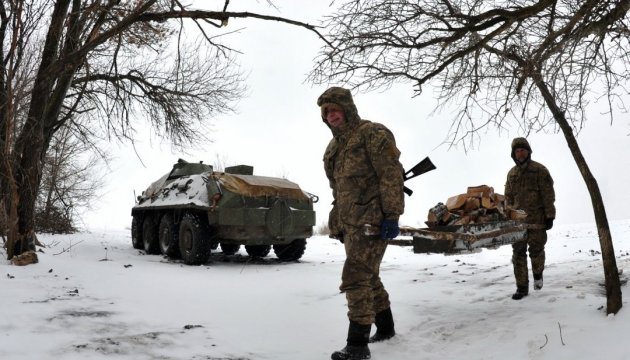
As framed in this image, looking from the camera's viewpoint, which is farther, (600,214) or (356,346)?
(600,214)

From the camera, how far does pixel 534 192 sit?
5.68 m

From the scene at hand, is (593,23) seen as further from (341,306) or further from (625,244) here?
(625,244)

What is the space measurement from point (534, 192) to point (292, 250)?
4.99m

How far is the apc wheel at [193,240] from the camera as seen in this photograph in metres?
8.39

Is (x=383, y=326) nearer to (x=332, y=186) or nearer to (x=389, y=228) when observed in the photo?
(x=389, y=228)

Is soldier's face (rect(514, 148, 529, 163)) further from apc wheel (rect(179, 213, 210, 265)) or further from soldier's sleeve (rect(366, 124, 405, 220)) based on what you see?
apc wheel (rect(179, 213, 210, 265))

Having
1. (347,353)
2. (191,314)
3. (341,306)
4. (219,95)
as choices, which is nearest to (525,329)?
(347,353)

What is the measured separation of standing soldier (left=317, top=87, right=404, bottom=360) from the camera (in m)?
3.54

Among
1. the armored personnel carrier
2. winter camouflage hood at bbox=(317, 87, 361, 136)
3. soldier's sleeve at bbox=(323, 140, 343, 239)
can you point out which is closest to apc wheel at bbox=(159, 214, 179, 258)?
the armored personnel carrier

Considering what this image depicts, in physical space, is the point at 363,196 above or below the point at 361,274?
above

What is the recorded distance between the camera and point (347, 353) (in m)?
3.45

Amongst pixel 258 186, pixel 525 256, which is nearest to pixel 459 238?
A: pixel 525 256

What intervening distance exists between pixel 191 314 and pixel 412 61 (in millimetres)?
3431

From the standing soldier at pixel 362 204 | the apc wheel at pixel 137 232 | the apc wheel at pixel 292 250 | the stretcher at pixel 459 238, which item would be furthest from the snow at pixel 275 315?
the apc wheel at pixel 137 232
